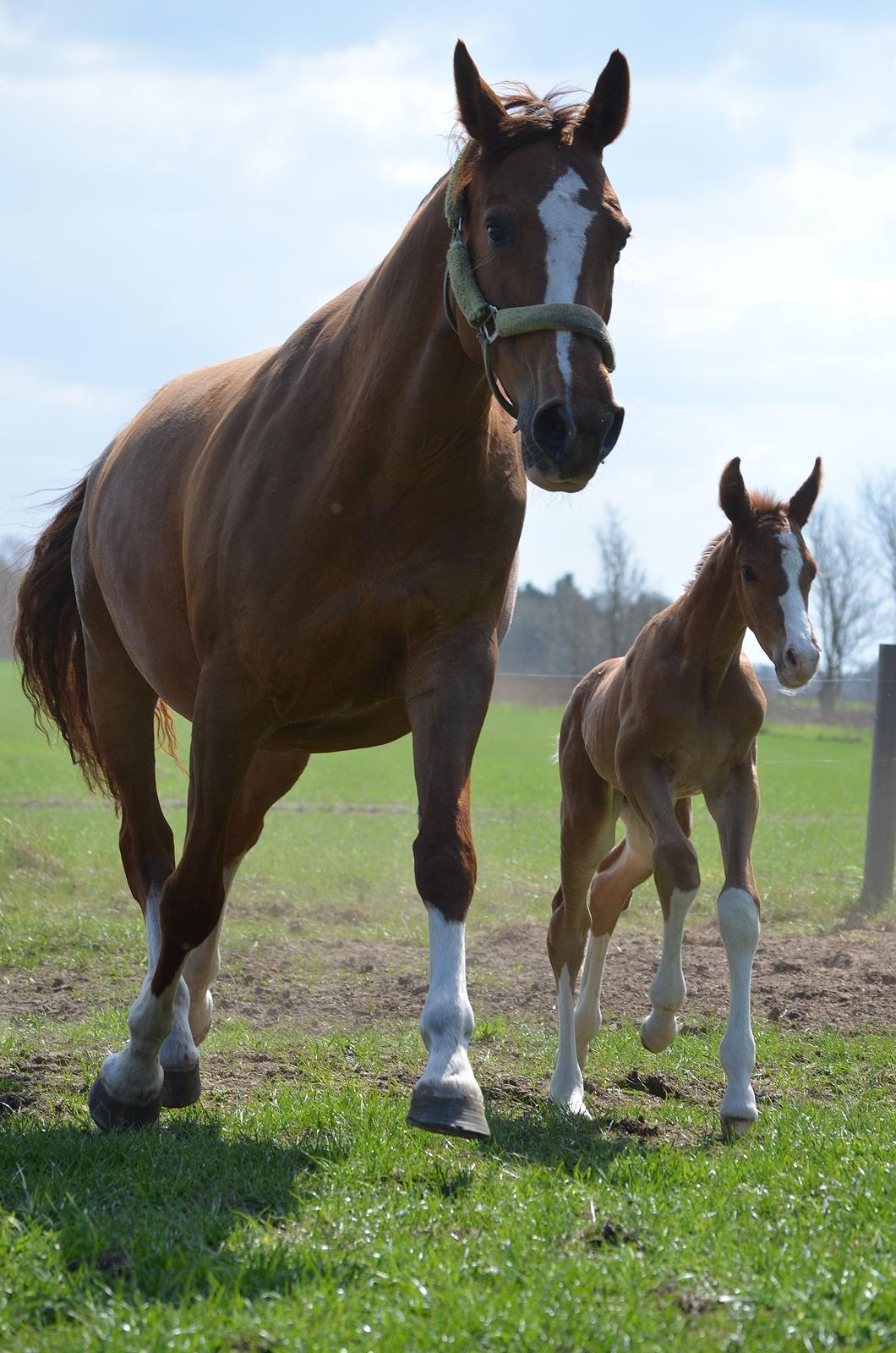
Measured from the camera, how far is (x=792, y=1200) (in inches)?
128

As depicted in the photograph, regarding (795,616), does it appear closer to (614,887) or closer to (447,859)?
(614,887)

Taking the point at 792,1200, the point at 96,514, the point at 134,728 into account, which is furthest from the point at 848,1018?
the point at 96,514

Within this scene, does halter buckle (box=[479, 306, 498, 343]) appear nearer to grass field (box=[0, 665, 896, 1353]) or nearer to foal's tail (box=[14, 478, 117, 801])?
grass field (box=[0, 665, 896, 1353])

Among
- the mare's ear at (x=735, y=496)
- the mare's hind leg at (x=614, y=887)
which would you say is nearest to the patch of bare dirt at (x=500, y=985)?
the mare's hind leg at (x=614, y=887)

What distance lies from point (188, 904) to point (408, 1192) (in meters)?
1.22

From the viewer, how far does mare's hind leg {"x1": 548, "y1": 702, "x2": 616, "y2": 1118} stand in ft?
16.5

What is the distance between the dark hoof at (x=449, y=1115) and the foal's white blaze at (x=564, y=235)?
1.98 meters

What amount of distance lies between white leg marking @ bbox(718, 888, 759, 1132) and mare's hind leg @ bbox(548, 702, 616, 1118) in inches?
24.2

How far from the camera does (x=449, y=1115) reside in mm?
3168

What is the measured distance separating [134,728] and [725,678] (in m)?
2.50

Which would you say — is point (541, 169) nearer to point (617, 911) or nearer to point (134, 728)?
point (134, 728)

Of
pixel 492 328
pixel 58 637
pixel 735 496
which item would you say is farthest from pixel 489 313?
pixel 58 637

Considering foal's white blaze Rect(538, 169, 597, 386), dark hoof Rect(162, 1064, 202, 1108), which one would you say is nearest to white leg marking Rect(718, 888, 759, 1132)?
dark hoof Rect(162, 1064, 202, 1108)

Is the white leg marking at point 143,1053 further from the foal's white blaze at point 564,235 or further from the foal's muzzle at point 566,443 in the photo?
the foal's white blaze at point 564,235
